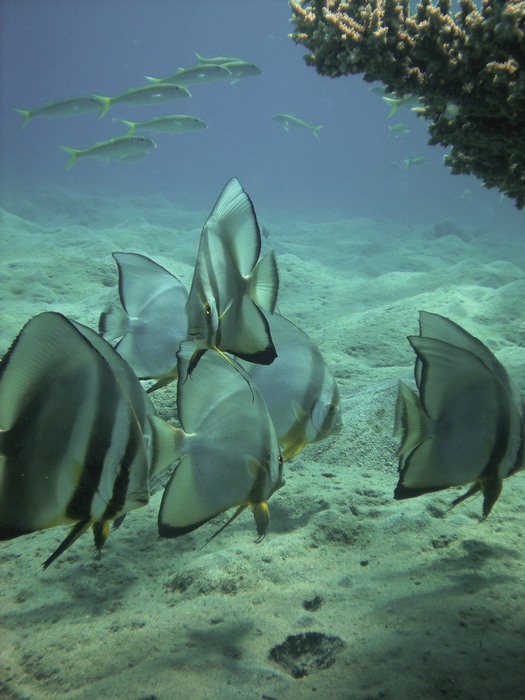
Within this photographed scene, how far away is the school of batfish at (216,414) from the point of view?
3.78ft

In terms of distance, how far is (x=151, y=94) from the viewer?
997 centimetres

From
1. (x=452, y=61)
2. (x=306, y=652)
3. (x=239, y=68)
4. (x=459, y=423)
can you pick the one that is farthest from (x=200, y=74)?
(x=306, y=652)

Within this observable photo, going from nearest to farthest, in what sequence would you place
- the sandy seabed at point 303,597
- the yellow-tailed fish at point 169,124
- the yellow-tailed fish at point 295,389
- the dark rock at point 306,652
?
1. the sandy seabed at point 303,597
2. the dark rock at point 306,652
3. the yellow-tailed fish at point 295,389
4. the yellow-tailed fish at point 169,124

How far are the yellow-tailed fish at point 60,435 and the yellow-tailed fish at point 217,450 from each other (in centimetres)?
30

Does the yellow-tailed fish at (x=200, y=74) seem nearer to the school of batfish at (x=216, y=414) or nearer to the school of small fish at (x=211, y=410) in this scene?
the school of small fish at (x=211, y=410)

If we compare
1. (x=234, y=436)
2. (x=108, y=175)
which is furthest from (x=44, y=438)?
(x=108, y=175)

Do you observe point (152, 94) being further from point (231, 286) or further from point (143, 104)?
point (231, 286)

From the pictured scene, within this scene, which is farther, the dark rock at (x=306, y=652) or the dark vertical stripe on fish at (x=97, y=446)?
the dark rock at (x=306, y=652)

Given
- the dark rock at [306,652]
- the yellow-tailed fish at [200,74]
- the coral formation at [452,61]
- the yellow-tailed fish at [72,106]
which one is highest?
the yellow-tailed fish at [200,74]

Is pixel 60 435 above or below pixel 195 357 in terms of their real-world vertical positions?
below

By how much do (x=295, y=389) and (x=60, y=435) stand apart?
1041 mm

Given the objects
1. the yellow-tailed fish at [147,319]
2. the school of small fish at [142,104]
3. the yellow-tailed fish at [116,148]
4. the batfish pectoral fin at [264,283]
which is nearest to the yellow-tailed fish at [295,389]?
the batfish pectoral fin at [264,283]

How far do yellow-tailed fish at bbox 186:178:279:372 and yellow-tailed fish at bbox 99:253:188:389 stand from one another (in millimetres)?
884

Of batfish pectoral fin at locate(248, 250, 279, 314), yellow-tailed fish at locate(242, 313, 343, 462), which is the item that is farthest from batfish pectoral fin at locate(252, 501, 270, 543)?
batfish pectoral fin at locate(248, 250, 279, 314)
